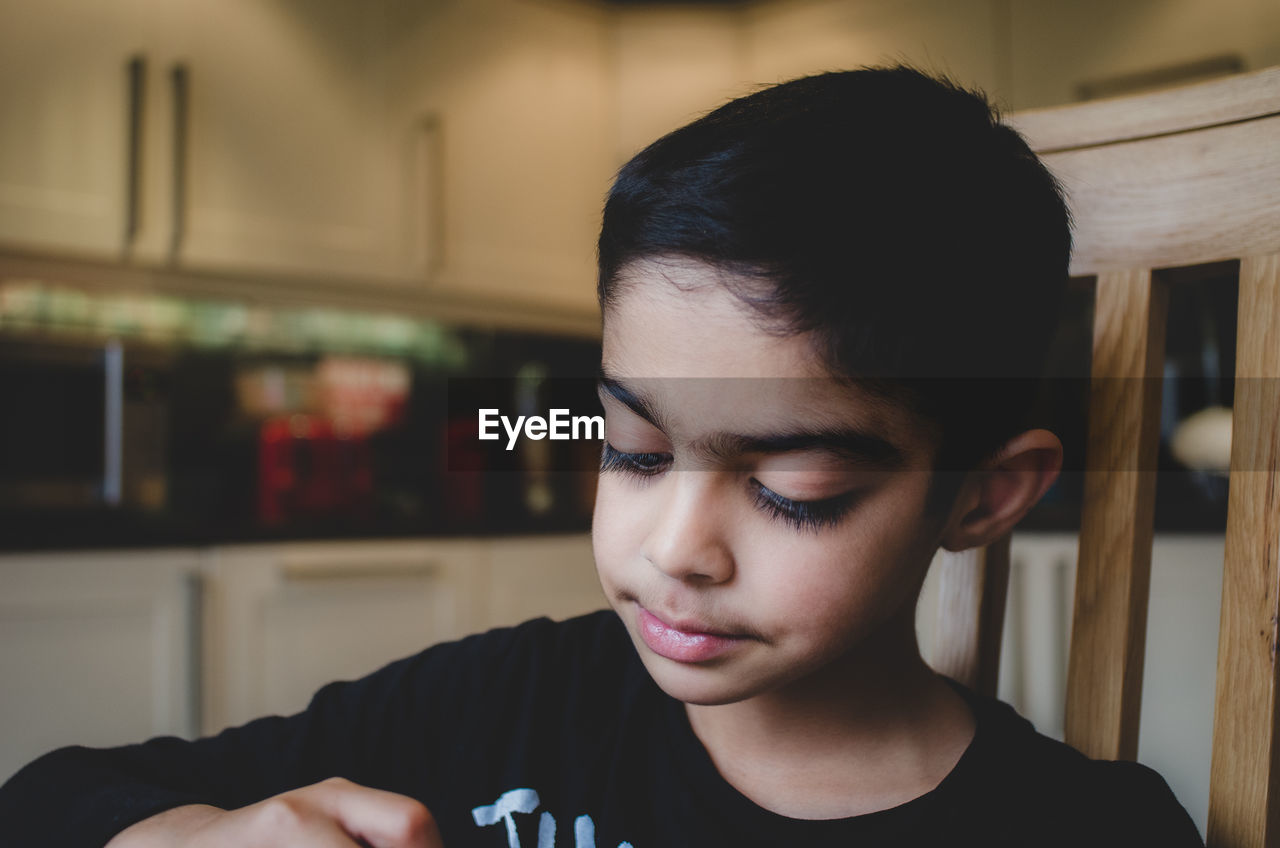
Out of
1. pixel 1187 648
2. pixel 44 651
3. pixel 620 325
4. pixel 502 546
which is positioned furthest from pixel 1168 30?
pixel 44 651

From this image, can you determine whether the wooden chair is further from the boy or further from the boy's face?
the boy's face

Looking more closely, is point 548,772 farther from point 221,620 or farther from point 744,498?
point 221,620

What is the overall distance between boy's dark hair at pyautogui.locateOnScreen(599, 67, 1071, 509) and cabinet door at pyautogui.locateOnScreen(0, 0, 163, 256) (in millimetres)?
1889

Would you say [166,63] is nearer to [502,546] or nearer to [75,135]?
[75,135]

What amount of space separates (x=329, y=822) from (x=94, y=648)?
156 centimetres

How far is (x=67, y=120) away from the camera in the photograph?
199 cm

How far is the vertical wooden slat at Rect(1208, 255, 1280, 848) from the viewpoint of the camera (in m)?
0.49

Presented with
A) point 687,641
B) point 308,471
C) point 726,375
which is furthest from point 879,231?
point 308,471

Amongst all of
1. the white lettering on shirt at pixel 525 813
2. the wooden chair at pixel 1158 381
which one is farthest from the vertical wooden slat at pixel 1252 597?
the white lettering on shirt at pixel 525 813

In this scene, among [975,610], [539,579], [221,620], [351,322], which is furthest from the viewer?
[351,322]

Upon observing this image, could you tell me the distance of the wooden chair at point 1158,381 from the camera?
19.5 inches

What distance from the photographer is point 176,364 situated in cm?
223

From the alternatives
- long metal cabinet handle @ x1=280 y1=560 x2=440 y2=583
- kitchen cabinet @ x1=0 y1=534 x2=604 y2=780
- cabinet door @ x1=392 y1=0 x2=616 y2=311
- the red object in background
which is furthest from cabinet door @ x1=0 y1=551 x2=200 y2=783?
cabinet door @ x1=392 y1=0 x2=616 y2=311

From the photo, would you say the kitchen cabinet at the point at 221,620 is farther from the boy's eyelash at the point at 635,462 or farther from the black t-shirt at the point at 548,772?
the boy's eyelash at the point at 635,462
